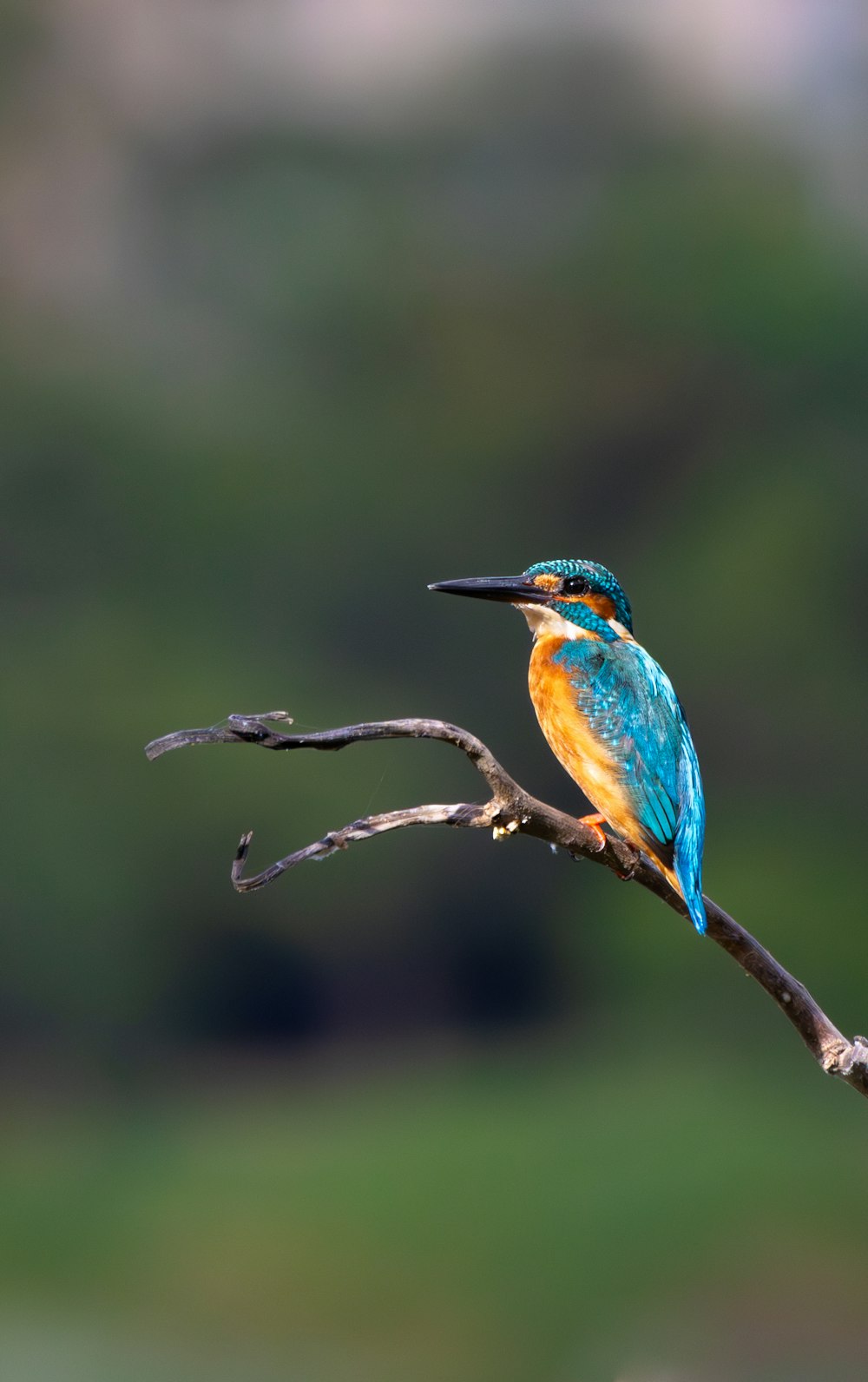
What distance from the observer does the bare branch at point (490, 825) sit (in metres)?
0.70

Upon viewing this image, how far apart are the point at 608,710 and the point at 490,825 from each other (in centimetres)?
48

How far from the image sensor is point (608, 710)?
126 centimetres

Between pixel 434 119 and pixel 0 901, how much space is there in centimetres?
477

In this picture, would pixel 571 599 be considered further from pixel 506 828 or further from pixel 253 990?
pixel 253 990

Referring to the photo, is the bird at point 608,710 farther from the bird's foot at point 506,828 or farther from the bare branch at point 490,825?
the bird's foot at point 506,828

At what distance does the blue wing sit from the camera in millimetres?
1187

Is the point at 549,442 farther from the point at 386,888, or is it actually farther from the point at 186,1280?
the point at 186,1280

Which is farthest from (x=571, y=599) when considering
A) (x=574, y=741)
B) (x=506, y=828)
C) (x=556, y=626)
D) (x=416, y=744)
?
(x=416, y=744)

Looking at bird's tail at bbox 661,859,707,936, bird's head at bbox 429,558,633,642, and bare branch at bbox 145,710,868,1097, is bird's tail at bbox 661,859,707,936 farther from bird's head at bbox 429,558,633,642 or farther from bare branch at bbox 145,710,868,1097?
bird's head at bbox 429,558,633,642

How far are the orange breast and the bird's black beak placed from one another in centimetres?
5

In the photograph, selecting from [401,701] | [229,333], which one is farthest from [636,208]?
[401,701]

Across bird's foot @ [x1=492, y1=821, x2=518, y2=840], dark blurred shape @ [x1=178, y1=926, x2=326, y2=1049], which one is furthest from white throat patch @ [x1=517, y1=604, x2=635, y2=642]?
dark blurred shape @ [x1=178, y1=926, x2=326, y2=1049]

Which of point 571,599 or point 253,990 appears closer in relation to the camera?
point 571,599

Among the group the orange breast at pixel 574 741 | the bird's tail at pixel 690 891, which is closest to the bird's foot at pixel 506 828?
the bird's tail at pixel 690 891
